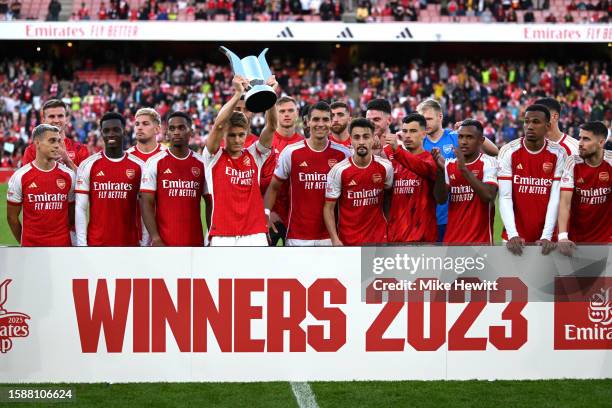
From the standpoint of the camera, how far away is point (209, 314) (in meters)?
6.84

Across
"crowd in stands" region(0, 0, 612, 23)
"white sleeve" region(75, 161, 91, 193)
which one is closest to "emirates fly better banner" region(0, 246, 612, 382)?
"white sleeve" region(75, 161, 91, 193)

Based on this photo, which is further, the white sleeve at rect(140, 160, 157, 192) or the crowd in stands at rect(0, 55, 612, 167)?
the crowd in stands at rect(0, 55, 612, 167)

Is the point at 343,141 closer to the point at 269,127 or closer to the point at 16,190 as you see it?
the point at 269,127

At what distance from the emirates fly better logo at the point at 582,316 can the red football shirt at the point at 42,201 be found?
12.9ft

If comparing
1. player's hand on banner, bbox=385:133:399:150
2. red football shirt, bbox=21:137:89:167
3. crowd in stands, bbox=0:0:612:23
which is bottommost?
red football shirt, bbox=21:137:89:167

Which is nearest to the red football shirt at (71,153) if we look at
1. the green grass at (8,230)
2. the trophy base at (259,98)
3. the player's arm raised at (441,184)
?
the trophy base at (259,98)

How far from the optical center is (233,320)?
6840 mm

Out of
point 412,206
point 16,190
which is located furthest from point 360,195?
point 16,190

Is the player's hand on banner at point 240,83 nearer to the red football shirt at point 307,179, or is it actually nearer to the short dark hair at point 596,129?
the red football shirt at point 307,179

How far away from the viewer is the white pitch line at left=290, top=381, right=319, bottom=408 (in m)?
6.30

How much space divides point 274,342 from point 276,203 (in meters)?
2.18

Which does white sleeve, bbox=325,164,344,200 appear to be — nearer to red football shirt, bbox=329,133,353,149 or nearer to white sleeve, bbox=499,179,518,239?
red football shirt, bbox=329,133,353,149

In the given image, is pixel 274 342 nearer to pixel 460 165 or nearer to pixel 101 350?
pixel 101 350

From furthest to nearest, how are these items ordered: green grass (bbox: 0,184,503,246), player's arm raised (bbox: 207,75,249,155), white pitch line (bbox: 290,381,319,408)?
green grass (bbox: 0,184,503,246) → player's arm raised (bbox: 207,75,249,155) → white pitch line (bbox: 290,381,319,408)
